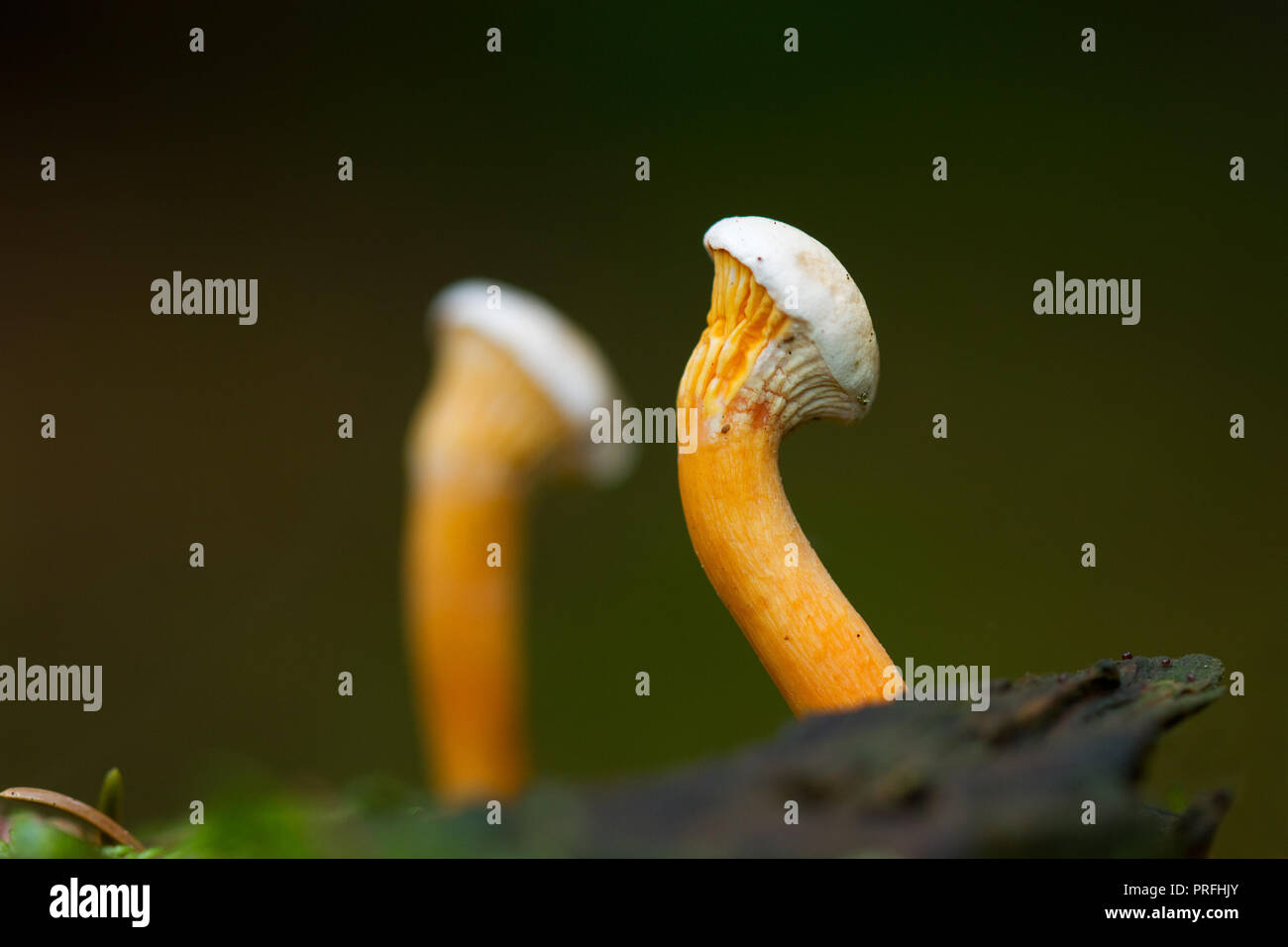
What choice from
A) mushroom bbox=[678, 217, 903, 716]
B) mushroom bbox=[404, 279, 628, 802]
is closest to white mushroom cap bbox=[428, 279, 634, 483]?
mushroom bbox=[404, 279, 628, 802]

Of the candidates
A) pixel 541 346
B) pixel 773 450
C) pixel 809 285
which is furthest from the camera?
pixel 541 346

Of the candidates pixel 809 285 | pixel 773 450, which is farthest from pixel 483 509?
pixel 809 285

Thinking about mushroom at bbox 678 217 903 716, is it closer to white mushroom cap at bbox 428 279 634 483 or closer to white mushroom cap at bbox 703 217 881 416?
white mushroom cap at bbox 703 217 881 416

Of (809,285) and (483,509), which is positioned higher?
(809,285)

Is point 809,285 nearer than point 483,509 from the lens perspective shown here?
Yes

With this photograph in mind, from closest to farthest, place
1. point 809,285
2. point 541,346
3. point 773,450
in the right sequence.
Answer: point 809,285, point 773,450, point 541,346

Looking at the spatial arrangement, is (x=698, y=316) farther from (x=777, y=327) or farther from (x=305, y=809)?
(x=305, y=809)

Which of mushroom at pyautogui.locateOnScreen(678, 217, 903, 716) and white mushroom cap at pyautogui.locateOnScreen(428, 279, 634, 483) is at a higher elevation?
white mushroom cap at pyautogui.locateOnScreen(428, 279, 634, 483)

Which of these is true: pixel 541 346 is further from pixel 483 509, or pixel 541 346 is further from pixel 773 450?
pixel 773 450
